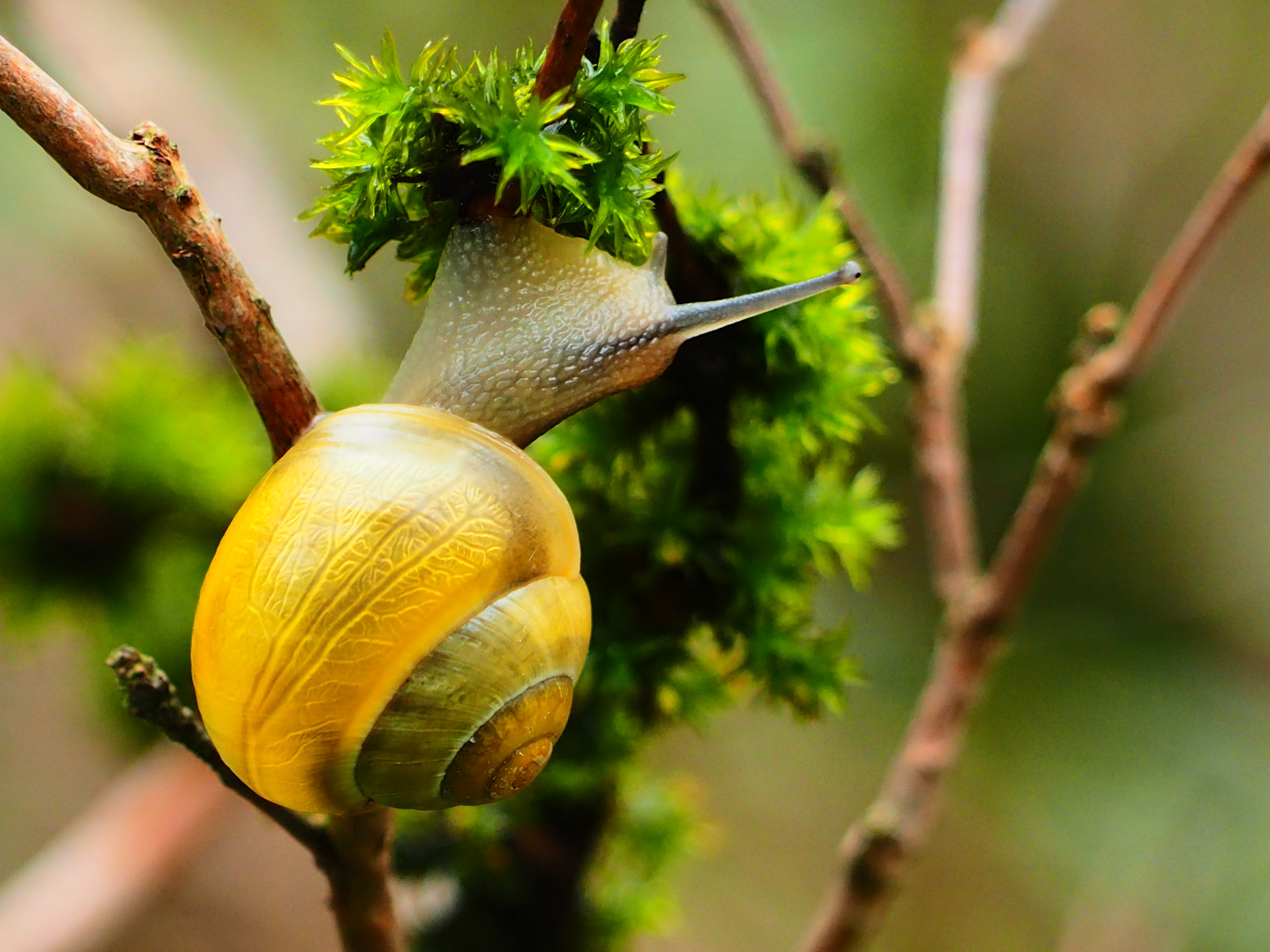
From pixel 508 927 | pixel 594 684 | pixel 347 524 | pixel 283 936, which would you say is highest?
pixel 347 524

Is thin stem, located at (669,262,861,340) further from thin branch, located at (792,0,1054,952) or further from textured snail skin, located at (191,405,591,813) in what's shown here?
thin branch, located at (792,0,1054,952)

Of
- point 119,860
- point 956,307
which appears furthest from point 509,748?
point 119,860

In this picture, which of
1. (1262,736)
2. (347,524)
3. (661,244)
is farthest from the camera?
(1262,736)

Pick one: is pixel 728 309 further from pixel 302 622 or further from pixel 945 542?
pixel 945 542

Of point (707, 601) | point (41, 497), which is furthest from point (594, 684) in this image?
point (41, 497)


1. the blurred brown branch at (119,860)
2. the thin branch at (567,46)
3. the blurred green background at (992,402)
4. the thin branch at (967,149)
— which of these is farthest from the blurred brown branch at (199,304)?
the blurred green background at (992,402)

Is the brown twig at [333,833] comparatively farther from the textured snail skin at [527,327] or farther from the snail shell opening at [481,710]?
the textured snail skin at [527,327]

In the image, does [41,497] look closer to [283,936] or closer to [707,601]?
[707,601]
